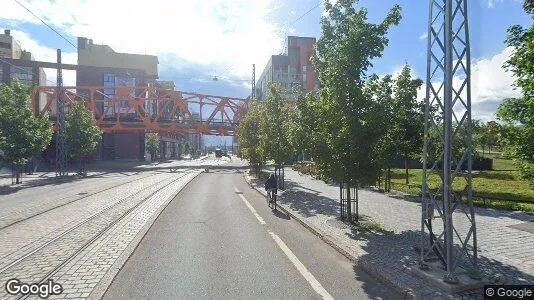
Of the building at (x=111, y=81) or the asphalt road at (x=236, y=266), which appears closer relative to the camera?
the asphalt road at (x=236, y=266)

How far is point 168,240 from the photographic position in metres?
10.4

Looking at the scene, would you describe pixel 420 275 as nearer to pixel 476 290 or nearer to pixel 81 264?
pixel 476 290

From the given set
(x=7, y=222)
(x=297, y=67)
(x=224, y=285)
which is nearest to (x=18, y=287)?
(x=224, y=285)

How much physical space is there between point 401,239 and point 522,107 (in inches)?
227

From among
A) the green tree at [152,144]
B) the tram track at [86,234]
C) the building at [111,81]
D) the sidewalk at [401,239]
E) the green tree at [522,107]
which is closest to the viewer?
the sidewalk at [401,239]

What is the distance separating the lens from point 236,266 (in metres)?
8.09

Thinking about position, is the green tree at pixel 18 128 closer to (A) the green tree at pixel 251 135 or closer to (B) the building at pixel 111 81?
(A) the green tree at pixel 251 135

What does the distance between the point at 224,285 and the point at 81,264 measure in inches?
136

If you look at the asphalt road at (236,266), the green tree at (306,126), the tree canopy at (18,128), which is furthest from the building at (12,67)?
the asphalt road at (236,266)

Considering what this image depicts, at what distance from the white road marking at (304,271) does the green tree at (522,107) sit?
755 centimetres

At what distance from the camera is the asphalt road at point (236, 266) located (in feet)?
21.8

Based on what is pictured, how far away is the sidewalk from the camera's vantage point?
24.1 ft

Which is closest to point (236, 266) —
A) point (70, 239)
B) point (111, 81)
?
point (70, 239)

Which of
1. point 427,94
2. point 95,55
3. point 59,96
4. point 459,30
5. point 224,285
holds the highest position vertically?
point 95,55
